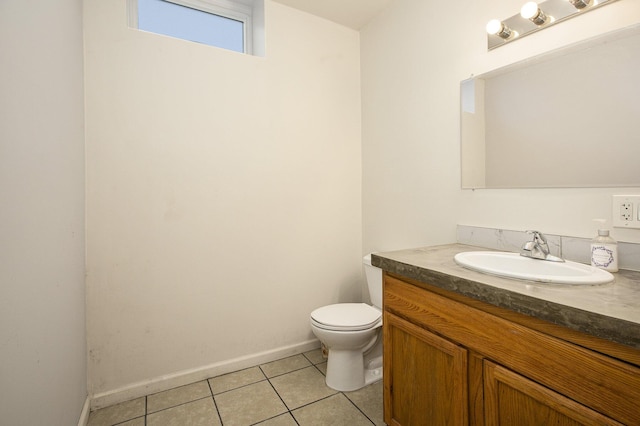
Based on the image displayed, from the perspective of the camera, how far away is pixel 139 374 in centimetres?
176

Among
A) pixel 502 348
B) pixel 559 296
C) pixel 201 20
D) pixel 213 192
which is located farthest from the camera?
pixel 201 20

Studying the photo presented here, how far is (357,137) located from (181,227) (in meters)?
1.42

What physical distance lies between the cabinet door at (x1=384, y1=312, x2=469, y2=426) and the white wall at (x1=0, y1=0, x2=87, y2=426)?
120cm

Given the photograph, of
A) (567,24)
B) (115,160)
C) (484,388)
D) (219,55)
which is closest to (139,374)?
(115,160)

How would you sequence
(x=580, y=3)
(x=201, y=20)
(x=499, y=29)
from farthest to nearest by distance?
1. (x=201, y=20)
2. (x=499, y=29)
3. (x=580, y=3)

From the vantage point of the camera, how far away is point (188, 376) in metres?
1.87

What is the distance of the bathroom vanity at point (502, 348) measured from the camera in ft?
2.31

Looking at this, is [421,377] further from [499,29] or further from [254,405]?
[499,29]

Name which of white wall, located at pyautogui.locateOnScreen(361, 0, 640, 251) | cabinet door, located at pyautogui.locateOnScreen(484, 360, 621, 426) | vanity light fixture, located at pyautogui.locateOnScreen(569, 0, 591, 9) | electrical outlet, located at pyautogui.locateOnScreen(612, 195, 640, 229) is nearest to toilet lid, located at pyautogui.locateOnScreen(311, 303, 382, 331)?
white wall, located at pyautogui.locateOnScreen(361, 0, 640, 251)

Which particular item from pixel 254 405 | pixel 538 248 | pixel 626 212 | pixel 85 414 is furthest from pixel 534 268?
pixel 85 414

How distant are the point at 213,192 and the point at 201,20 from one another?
1.14 meters

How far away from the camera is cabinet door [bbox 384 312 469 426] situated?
1054mm

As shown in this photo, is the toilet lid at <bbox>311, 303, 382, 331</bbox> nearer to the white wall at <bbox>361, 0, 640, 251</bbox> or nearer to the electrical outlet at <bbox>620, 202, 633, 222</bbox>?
the white wall at <bbox>361, 0, 640, 251</bbox>

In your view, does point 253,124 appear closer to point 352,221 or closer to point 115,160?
point 115,160
